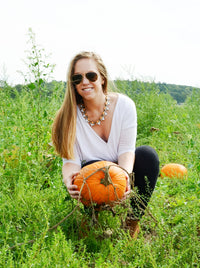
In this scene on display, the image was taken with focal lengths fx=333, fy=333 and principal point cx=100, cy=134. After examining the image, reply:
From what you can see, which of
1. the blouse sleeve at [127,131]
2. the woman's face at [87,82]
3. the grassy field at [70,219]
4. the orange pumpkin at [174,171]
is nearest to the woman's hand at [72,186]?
the grassy field at [70,219]

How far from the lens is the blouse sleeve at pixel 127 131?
2471 mm

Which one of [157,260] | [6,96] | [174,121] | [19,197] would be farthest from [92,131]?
[174,121]

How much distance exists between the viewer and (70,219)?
7.68 ft

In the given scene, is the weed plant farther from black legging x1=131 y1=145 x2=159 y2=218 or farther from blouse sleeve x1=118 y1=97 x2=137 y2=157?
blouse sleeve x1=118 y1=97 x2=137 y2=157

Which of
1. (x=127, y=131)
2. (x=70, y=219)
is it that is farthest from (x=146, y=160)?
(x=70, y=219)

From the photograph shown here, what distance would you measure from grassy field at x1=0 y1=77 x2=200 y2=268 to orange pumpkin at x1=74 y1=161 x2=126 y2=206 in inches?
5.5

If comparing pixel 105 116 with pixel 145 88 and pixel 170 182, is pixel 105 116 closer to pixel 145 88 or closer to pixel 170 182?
pixel 170 182

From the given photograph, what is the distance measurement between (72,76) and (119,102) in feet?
1.36

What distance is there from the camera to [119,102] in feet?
8.55

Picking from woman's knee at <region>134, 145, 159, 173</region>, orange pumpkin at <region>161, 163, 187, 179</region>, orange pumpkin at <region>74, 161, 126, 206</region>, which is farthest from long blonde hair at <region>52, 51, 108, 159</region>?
orange pumpkin at <region>161, 163, 187, 179</region>

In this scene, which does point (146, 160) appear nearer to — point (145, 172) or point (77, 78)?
point (145, 172)

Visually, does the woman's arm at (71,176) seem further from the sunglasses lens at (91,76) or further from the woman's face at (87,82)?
the sunglasses lens at (91,76)

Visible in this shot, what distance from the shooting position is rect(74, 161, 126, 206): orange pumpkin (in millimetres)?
2142

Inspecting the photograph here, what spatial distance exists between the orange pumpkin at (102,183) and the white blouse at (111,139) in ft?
1.01
